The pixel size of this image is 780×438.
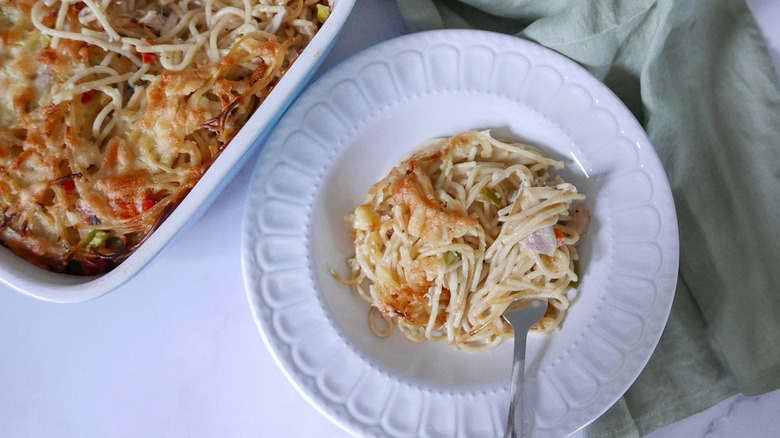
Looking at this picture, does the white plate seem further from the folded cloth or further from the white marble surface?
the white marble surface

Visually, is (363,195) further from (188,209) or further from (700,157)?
(700,157)

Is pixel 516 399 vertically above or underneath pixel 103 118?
underneath

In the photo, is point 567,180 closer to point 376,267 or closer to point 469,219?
point 469,219

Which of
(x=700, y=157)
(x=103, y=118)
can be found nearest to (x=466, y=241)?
(x=700, y=157)

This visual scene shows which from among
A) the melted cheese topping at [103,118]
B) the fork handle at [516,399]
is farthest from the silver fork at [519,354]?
the melted cheese topping at [103,118]

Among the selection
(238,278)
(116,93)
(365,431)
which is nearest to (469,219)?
(365,431)

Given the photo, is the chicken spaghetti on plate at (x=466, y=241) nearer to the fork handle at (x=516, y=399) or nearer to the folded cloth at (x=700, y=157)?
the fork handle at (x=516, y=399)

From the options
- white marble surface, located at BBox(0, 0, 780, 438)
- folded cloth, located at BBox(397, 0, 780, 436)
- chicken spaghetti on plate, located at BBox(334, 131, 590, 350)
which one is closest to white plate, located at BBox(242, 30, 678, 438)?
chicken spaghetti on plate, located at BBox(334, 131, 590, 350)
